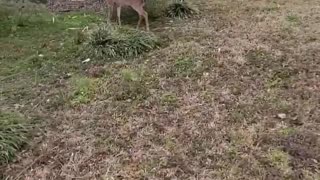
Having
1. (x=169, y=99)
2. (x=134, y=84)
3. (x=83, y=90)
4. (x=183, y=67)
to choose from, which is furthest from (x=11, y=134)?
(x=183, y=67)

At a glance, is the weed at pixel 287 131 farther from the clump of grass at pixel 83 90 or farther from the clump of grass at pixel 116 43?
the clump of grass at pixel 116 43

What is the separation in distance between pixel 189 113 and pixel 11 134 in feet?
5.86

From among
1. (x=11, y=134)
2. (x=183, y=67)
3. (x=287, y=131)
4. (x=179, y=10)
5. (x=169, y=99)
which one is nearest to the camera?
(x=11, y=134)

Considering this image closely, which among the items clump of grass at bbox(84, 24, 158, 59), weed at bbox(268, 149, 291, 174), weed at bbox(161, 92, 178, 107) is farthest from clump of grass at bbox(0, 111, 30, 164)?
weed at bbox(268, 149, 291, 174)

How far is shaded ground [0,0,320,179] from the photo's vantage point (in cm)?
407

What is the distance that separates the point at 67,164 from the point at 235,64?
2.68 meters

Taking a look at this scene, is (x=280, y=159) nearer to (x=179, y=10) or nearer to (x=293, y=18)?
(x=293, y=18)

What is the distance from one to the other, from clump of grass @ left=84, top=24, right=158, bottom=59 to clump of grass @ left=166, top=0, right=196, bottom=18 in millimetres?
1679

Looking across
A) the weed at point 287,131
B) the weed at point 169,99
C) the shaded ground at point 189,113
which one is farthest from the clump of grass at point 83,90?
the weed at point 287,131

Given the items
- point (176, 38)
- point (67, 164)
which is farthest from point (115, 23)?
point (67, 164)

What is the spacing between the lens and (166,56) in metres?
6.19

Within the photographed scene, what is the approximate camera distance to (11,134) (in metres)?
4.37

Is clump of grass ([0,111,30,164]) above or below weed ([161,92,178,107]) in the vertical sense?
below

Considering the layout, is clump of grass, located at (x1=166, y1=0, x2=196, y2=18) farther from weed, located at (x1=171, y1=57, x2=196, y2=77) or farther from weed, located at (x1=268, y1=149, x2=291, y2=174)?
weed, located at (x1=268, y1=149, x2=291, y2=174)
